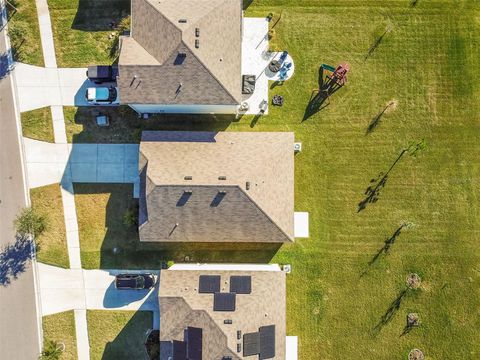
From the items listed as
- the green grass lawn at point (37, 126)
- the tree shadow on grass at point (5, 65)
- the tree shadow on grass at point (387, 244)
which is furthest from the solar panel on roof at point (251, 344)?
the tree shadow on grass at point (5, 65)

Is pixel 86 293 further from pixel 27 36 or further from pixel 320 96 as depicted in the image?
pixel 320 96

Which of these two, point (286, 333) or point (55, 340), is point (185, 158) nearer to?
point (286, 333)

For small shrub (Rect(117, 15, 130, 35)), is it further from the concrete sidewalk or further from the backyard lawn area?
the concrete sidewalk

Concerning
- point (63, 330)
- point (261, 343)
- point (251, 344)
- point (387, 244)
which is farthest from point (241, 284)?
point (63, 330)

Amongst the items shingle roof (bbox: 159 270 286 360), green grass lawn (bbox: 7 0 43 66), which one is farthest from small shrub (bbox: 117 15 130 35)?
shingle roof (bbox: 159 270 286 360)

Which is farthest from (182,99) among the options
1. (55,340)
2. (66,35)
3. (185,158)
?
(55,340)

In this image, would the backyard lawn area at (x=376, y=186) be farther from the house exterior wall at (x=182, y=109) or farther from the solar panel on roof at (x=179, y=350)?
the solar panel on roof at (x=179, y=350)
